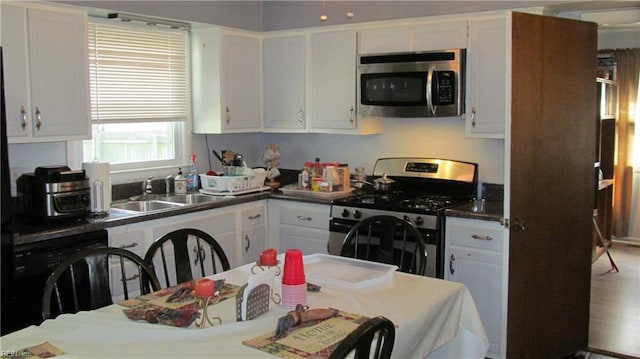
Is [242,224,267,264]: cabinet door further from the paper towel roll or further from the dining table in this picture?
the dining table

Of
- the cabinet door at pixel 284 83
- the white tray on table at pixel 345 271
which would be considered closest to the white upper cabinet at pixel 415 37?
the cabinet door at pixel 284 83

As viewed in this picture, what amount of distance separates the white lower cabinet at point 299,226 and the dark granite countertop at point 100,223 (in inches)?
3.4

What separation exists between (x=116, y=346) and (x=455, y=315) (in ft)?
4.26

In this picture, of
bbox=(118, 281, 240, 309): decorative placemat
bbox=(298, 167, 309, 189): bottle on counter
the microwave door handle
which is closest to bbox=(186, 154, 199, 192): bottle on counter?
bbox=(298, 167, 309, 189): bottle on counter

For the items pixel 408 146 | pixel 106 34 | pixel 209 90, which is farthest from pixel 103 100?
pixel 408 146

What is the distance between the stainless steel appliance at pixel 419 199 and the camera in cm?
384

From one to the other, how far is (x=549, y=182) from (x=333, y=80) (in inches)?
68.7

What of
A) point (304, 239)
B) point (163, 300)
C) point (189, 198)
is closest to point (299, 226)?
point (304, 239)

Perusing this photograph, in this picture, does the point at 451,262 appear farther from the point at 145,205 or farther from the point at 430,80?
the point at 145,205

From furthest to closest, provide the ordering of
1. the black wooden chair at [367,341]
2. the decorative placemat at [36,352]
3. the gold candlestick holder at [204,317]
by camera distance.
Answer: the gold candlestick holder at [204,317] → the decorative placemat at [36,352] → the black wooden chair at [367,341]

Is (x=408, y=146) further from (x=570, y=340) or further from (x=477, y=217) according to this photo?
(x=570, y=340)

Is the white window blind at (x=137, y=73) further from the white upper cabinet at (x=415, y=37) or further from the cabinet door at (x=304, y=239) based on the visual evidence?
the white upper cabinet at (x=415, y=37)

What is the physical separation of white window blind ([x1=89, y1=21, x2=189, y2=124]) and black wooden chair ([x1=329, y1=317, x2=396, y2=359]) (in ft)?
10.0

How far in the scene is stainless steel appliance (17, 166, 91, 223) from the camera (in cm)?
341
